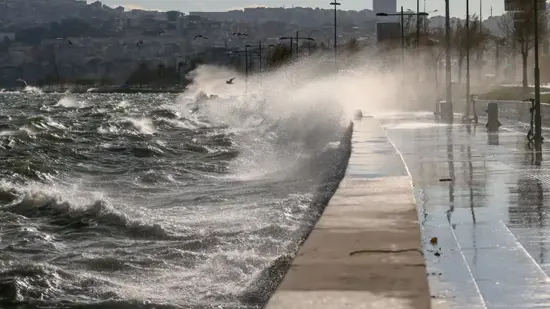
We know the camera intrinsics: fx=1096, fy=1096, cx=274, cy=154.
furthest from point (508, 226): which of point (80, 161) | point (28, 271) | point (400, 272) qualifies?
point (80, 161)

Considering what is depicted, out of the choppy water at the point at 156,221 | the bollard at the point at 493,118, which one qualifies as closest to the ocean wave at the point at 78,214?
the choppy water at the point at 156,221

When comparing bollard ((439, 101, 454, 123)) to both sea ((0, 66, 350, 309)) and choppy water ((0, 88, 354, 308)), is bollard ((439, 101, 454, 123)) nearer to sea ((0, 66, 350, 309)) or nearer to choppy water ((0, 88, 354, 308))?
sea ((0, 66, 350, 309))

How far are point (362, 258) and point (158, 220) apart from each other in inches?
295

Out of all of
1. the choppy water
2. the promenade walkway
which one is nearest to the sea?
the choppy water

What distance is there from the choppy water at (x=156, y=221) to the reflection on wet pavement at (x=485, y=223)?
169cm

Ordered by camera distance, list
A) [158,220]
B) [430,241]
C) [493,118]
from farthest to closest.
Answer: [493,118] < [158,220] < [430,241]

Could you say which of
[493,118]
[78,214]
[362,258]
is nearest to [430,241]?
[362,258]

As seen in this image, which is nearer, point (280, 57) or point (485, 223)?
point (485, 223)

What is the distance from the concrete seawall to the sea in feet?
2.16

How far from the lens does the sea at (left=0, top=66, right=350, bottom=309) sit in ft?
36.1

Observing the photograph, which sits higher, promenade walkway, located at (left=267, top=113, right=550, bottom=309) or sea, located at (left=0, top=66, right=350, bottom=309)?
promenade walkway, located at (left=267, top=113, right=550, bottom=309)

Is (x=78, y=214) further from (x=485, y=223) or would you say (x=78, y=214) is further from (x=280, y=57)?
(x=280, y=57)

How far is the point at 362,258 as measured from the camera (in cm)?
960

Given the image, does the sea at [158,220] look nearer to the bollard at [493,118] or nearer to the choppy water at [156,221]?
the choppy water at [156,221]
